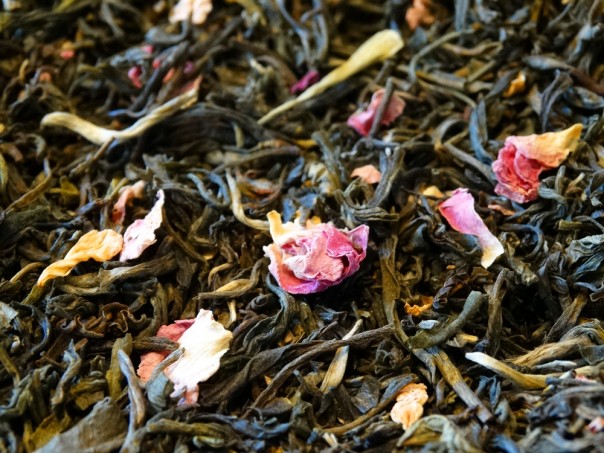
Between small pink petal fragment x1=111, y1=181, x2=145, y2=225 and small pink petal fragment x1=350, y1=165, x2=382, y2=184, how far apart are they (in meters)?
0.56

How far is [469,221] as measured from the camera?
1665mm

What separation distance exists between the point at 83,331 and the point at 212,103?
2.69ft

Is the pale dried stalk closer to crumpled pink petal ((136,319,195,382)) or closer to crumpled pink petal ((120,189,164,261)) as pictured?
crumpled pink petal ((120,189,164,261))

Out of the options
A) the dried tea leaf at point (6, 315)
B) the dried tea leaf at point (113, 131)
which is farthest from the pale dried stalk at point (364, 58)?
the dried tea leaf at point (6, 315)

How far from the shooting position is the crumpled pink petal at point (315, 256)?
1.55 meters

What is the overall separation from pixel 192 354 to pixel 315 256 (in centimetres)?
34

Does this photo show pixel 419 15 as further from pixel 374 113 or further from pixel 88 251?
pixel 88 251

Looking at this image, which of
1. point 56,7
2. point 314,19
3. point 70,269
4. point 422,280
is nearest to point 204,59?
point 314,19

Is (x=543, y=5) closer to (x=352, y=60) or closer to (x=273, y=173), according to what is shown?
(x=352, y=60)

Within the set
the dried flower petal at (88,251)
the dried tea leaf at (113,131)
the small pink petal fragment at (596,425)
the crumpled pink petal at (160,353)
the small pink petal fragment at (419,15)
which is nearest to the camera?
the small pink petal fragment at (596,425)

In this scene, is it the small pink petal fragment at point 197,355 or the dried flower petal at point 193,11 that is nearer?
the small pink petal fragment at point 197,355

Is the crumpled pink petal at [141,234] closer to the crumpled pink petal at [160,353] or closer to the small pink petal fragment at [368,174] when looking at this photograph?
the crumpled pink petal at [160,353]

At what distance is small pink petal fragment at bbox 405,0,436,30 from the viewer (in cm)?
223

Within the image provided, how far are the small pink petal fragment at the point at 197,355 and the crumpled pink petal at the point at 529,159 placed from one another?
0.77 metres
